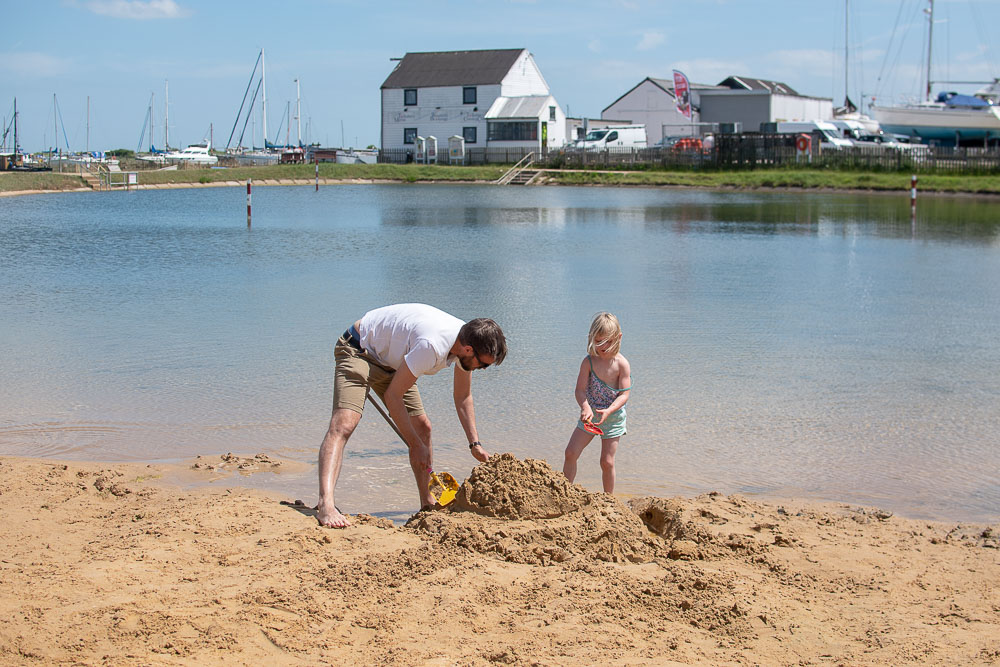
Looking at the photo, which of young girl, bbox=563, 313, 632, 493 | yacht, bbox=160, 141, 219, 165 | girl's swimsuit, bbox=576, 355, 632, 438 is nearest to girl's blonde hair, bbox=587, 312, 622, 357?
young girl, bbox=563, 313, 632, 493

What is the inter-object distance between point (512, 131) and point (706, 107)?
17160 mm

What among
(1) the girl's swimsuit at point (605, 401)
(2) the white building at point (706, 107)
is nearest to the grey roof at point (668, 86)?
(2) the white building at point (706, 107)

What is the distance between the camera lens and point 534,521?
529 cm

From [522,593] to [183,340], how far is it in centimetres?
803

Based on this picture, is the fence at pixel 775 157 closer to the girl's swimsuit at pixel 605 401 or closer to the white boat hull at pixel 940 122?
the white boat hull at pixel 940 122

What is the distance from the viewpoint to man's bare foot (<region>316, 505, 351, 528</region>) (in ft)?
17.6

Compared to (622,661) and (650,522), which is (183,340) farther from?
(622,661)

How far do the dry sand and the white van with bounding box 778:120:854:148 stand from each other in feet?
169

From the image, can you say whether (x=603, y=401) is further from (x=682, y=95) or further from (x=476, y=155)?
(x=682, y=95)

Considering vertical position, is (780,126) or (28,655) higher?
(780,126)

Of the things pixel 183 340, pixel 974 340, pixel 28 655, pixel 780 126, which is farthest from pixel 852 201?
pixel 28 655

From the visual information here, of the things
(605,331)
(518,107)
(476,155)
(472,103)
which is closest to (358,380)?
(605,331)

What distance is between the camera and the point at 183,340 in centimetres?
1145

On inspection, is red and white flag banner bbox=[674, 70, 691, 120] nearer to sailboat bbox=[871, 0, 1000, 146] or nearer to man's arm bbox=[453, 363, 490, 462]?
sailboat bbox=[871, 0, 1000, 146]
